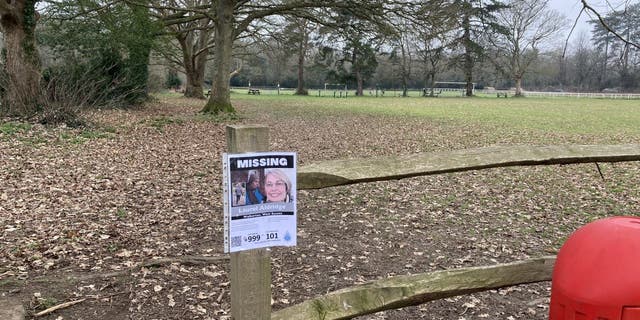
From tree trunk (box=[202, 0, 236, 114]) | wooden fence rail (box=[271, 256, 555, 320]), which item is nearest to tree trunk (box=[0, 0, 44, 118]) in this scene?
tree trunk (box=[202, 0, 236, 114])

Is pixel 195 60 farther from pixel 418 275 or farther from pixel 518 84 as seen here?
pixel 518 84

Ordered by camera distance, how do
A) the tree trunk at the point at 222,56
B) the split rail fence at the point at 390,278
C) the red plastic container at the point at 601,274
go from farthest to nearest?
the tree trunk at the point at 222,56 → the split rail fence at the point at 390,278 → the red plastic container at the point at 601,274

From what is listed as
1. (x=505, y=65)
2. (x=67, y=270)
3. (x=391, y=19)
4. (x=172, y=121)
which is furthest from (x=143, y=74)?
(x=505, y=65)

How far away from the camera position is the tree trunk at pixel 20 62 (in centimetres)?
1242

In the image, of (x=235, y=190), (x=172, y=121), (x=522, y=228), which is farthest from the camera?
(x=172, y=121)

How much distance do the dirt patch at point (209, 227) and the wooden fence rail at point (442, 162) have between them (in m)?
1.47

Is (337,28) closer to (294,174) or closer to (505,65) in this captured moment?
(294,174)

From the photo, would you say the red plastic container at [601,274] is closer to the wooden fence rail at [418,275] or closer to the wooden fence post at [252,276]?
the wooden fence rail at [418,275]

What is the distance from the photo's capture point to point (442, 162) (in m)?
2.81

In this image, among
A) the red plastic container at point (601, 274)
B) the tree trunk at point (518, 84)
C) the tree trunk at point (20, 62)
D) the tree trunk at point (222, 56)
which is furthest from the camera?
the tree trunk at point (518, 84)

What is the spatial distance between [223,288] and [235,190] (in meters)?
2.67

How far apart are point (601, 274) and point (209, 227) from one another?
484 centimetres

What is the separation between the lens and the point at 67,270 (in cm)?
447

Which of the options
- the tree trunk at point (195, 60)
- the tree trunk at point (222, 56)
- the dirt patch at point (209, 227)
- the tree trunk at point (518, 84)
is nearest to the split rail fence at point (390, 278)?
the dirt patch at point (209, 227)
